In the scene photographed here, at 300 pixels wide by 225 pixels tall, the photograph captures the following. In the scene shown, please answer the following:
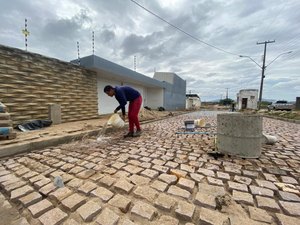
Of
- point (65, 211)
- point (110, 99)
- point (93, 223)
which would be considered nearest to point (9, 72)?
point (65, 211)

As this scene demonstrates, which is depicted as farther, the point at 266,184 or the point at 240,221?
the point at 266,184

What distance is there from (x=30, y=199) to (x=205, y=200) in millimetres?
1944

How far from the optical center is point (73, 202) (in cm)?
175

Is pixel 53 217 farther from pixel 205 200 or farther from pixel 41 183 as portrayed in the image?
pixel 205 200

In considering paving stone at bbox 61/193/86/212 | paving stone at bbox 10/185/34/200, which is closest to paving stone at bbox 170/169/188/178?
paving stone at bbox 61/193/86/212

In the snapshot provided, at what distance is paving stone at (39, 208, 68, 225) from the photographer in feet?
4.95

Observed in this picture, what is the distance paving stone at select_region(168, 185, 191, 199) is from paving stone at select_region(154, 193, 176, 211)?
10 cm

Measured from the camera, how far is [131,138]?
4781mm

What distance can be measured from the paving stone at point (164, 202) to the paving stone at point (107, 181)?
669 mm

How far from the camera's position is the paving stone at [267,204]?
167 cm

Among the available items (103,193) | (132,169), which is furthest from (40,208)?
(132,169)

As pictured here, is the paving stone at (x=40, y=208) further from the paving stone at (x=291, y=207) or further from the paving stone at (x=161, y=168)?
the paving stone at (x=291, y=207)

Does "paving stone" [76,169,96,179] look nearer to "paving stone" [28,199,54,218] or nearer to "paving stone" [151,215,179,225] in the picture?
"paving stone" [28,199,54,218]

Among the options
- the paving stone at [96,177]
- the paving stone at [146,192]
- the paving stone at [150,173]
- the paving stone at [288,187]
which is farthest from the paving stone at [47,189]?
the paving stone at [288,187]
